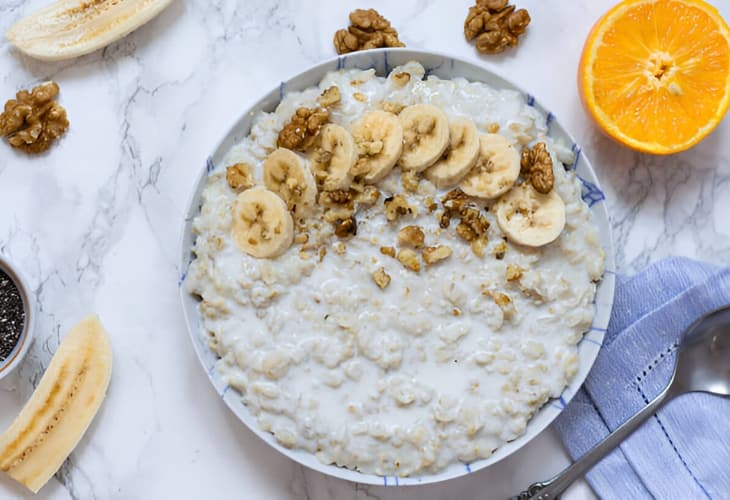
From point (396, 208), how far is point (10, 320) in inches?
39.2

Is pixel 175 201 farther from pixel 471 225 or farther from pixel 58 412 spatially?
pixel 471 225

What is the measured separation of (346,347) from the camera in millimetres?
1824

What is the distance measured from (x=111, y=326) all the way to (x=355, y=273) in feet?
2.27

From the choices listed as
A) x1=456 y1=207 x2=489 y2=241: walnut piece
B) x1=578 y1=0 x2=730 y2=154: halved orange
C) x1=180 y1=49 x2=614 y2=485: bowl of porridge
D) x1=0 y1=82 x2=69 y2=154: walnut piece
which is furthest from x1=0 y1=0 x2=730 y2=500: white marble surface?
x1=456 y1=207 x2=489 y2=241: walnut piece

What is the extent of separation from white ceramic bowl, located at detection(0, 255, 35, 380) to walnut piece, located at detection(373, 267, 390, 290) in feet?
2.79

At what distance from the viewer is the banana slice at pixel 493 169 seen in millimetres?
1833

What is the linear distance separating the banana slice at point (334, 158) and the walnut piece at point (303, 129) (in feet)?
0.07

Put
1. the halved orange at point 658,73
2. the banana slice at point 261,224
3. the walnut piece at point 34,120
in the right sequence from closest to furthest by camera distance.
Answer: the banana slice at point 261,224, the halved orange at point 658,73, the walnut piece at point 34,120

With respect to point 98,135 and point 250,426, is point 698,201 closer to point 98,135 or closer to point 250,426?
point 250,426

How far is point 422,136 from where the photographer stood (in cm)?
184

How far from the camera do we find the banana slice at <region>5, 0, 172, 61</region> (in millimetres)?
2100

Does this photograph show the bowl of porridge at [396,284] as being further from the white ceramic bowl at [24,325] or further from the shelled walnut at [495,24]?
the white ceramic bowl at [24,325]

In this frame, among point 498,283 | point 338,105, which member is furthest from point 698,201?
point 338,105

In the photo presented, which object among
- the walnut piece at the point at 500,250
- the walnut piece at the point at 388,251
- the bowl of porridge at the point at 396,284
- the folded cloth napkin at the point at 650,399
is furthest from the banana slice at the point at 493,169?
the folded cloth napkin at the point at 650,399
